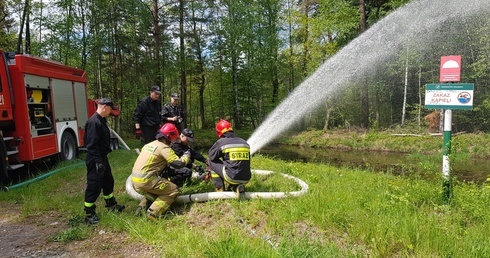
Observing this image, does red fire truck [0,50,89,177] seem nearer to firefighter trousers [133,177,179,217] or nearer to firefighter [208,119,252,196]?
firefighter trousers [133,177,179,217]

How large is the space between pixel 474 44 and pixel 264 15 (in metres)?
16.6

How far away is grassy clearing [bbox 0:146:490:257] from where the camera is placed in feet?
10.8

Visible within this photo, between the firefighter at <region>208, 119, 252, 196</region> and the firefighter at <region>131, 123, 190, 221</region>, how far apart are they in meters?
0.67

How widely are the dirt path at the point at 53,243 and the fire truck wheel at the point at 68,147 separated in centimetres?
488

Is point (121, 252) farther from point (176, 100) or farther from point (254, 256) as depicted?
point (176, 100)

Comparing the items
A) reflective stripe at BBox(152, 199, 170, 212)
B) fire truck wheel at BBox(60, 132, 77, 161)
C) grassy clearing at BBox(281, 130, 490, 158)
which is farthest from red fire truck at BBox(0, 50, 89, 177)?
grassy clearing at BBox(281, 130, 490, 158)

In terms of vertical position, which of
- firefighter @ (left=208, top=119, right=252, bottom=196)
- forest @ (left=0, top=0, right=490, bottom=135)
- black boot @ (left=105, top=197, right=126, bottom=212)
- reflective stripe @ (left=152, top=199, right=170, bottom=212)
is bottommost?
black boot @ (left=105, top=197, right=126, bottom=212)

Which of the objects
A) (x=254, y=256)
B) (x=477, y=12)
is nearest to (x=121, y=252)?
(x=254, y=256)

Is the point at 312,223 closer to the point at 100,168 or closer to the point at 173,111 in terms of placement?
the point at 100,168

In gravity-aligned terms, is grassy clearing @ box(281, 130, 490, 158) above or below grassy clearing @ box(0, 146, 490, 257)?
below

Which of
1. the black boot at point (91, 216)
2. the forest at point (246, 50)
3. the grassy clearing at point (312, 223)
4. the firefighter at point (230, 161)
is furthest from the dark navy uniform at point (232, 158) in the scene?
the forest at point (246, 50)

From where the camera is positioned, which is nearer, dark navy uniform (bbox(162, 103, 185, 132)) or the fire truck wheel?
dark navy uniform (bbox(162, 103, 185, 132))

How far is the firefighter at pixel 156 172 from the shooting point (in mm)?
4512

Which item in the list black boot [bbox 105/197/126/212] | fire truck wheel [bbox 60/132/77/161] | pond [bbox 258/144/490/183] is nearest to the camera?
black boot [bbox 105/197/126/212]
